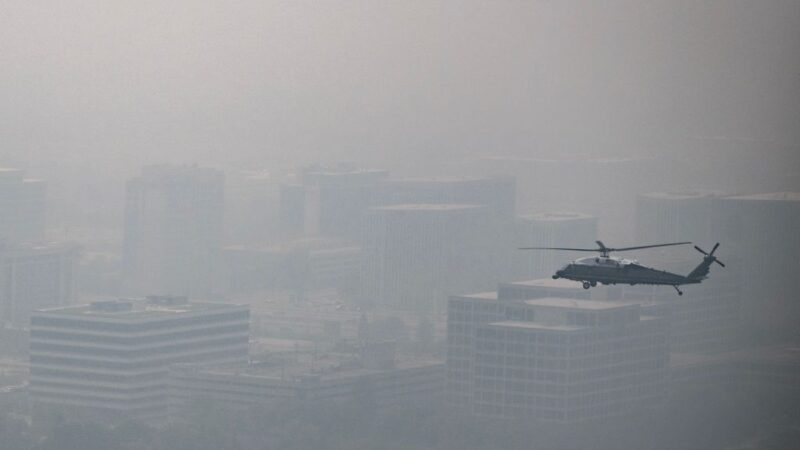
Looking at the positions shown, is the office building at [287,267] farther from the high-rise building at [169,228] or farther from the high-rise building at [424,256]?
the high-rise building at [424,256]

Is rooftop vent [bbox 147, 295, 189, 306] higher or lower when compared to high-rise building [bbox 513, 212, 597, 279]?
lower

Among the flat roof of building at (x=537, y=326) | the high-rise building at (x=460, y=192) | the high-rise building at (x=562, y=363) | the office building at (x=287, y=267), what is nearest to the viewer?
the high-rise building at (x=562, y=363)

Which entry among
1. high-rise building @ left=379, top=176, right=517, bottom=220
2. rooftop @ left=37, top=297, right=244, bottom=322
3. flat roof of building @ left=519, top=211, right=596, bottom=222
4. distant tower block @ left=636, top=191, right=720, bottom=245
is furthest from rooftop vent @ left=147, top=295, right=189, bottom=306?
high-rise building @ left=379, top=176, right=517, bottom=220

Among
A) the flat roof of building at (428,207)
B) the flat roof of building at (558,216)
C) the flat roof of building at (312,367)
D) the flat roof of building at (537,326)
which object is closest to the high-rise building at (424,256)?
the flat roof of building at (428,207)

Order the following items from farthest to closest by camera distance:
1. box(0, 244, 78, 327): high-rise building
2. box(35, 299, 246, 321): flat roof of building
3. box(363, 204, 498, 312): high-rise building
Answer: box(363, 204, 498, 312): high-rise building < box(0, 244, 78, 327): high-rise building < box(35, 299, 246, 321): flat roof of building

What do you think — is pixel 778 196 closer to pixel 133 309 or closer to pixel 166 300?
pixel 166 300

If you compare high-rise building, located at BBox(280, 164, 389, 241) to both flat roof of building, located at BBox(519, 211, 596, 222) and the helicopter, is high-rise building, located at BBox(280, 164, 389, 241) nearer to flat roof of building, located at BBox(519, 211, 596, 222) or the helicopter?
flat roof of building, located at BBox(519, 211, 596, 222)

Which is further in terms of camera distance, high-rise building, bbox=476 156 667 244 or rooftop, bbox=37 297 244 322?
high-rise building, bbox=476 156 667 244
